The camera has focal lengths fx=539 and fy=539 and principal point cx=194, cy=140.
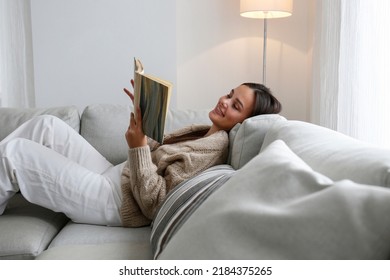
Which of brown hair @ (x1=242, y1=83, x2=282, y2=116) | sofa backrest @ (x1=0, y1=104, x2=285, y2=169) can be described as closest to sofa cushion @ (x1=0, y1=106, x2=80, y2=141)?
sofa backrest @ (x1=0, y1=104, x2=285, y2=169)

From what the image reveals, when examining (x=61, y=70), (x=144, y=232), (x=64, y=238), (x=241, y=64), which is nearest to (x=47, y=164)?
(x=64, y=238)

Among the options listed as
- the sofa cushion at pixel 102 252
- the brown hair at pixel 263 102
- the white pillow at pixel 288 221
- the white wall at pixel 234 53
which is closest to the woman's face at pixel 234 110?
the brown hair at pixel 263 102

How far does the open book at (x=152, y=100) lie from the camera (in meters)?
1.46

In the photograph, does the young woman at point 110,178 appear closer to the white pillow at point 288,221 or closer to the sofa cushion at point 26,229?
the sofa cushion at point 26,229

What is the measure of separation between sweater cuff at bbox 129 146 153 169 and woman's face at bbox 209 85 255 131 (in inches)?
15.9

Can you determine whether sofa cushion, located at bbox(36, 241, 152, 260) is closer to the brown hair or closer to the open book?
the open book

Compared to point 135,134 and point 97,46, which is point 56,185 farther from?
point 97,46

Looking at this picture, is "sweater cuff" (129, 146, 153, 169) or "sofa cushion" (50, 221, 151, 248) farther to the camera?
"sweater cuff" (129, 146, 153, 169)

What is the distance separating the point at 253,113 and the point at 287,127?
62 cm

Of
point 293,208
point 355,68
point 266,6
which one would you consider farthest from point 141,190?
point 266,6

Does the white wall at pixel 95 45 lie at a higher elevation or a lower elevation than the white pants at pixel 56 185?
higher

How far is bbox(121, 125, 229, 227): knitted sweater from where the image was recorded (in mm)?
1709

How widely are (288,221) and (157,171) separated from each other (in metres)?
1.14
